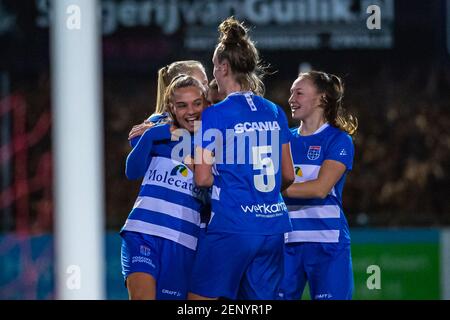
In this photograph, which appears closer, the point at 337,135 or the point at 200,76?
the point at 200,76

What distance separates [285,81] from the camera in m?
8.76

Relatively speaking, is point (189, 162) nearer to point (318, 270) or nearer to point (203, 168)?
point (203, 168)

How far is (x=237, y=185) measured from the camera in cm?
373

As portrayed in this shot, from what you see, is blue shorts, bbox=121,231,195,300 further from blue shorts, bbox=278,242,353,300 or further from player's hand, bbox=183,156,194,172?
blue shorts, bbox=278,242,353,300

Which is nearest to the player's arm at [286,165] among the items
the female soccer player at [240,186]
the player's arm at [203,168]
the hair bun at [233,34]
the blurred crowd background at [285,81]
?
the female soccer player at [240,186]

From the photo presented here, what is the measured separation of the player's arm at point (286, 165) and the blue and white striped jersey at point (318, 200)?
399 mm

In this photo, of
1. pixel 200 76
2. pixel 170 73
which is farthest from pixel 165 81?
pixel 200 76

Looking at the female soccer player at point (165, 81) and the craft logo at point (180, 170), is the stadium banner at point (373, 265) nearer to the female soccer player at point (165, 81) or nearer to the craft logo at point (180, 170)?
the female soccer player at point (165, 81)

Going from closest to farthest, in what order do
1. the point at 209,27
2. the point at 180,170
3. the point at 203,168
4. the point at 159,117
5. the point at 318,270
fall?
the point at 203,168
the point at 180,170
the point at 159,117
the point at 318,270
the point at 209,27

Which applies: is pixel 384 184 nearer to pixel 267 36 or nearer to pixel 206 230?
pixel 267 36

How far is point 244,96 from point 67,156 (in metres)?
1.12

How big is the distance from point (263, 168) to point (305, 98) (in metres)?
0.69

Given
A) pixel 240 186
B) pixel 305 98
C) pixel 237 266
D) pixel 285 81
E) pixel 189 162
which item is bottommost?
pixel 237 266
